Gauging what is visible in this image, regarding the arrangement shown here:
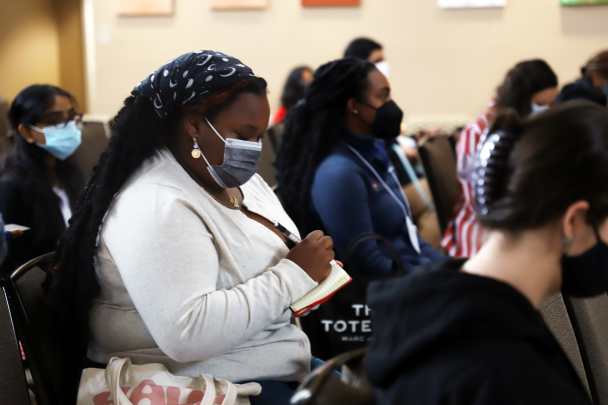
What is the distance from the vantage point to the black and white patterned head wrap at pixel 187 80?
3.86 ft

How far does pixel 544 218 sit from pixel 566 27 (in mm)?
5630

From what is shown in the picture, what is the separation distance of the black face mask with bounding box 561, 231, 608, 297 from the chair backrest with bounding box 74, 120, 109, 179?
2.10m

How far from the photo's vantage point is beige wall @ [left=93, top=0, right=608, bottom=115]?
5590 millimetres

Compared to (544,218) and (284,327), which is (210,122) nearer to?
(284,327)

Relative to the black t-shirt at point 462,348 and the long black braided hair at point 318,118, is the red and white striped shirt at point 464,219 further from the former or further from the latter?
the black t-shirt at point 462,348

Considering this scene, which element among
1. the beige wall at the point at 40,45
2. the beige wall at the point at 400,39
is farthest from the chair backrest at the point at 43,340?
the beige wall at the point at 40,45

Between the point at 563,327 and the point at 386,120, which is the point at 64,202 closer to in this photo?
the point at 386,120

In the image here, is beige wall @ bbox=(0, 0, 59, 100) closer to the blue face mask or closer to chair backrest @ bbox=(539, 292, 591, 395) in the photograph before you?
the blue face mask

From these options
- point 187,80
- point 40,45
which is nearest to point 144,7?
point 40,45

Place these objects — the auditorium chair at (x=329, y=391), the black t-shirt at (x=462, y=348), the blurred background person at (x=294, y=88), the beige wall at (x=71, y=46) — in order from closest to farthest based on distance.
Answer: the black t-shirt at (x=462, y=348), the auditorium chair at (x=329, y=391), the blurred background person at (x=294, y=88), the beige wall at (x=71, y=46)

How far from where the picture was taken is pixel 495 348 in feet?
2.14

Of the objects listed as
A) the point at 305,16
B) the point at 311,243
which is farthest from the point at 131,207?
the point at 305,16

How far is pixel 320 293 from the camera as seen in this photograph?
1.20 meters

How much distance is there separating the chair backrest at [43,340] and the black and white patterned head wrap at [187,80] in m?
0.44
